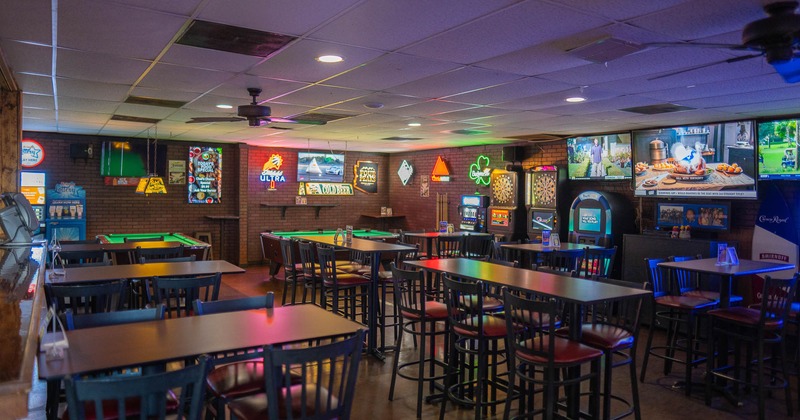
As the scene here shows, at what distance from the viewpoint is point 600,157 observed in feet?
26.5

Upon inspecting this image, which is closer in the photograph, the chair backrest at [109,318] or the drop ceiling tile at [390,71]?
the chair backrest at [109,318]

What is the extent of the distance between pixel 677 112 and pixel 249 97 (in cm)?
464

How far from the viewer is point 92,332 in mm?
2553

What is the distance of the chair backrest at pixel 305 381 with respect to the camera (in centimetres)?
212

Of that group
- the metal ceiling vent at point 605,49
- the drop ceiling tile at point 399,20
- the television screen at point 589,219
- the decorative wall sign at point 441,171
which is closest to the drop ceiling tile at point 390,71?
the drop ceiling tile at point 399,20

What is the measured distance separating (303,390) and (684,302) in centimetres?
369

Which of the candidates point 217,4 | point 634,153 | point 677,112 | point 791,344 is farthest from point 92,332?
point 634,153

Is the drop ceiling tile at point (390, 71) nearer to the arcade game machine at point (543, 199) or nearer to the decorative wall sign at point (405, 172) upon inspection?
the arcade game machine at point (543, 199)

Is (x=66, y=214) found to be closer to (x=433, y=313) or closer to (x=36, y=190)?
(x=36, y=190)

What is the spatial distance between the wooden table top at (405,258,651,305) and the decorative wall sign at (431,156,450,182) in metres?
6.29

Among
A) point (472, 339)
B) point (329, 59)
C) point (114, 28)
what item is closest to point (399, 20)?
point (329, 59)

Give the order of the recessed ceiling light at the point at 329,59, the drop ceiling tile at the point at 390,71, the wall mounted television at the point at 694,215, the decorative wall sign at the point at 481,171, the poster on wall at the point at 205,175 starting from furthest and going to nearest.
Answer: the poster on wall at the point at 205,175 < the decorative wall sign at the point at 481,171 < the wall mounted television at the point at 694,215 < the drop ceiling tile at the point at 390,71 < the recessed ceiling light at the point at 329,59

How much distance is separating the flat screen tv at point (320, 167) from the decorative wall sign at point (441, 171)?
2336 millimetres

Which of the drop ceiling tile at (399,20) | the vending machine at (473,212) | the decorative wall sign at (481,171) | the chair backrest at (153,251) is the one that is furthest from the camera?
the decorative wall sign at (481,171)
